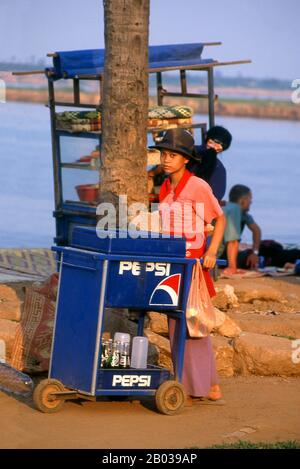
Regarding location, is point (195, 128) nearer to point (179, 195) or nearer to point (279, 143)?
point (179, 195)

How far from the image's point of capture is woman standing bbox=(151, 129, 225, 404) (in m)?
8.17

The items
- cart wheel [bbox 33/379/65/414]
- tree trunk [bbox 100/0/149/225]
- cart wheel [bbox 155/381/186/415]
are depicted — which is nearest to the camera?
cart wheel [bbox 33/379/65/414]

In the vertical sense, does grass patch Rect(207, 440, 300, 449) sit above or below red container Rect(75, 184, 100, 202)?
below

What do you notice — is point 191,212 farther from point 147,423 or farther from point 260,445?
point 260,445

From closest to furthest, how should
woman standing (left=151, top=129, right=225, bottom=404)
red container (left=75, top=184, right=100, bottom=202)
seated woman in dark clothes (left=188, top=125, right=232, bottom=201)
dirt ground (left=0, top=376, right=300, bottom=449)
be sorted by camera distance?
dirt ground (left=0, top=376, right=300, bottom=449), woman standing (left=151, top=129, right=225, bottom=404), seated woman in dark clothes (left=188, top=125, right=232, bottom=201), red container (left=75, top=184, right=100, bottom=202)

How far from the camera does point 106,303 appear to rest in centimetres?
765

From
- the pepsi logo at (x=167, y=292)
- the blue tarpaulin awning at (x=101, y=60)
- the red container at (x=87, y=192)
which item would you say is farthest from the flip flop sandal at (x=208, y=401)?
the blue tarpaulin awning at (x=101, y=60)

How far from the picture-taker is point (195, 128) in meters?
13.3

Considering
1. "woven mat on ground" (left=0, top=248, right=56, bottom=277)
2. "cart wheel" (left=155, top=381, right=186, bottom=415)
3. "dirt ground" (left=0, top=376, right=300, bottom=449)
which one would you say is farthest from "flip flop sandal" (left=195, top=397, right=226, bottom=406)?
"woven mat on ground" (left=0, top=248, right=56, bottom=277)

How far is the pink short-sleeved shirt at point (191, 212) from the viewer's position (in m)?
8.23

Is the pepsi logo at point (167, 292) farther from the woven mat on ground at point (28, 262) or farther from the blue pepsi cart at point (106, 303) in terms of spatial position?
the woven mat on ground at point (28, 262)

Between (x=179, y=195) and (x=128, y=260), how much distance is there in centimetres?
78

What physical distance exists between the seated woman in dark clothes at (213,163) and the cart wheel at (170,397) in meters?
3.98

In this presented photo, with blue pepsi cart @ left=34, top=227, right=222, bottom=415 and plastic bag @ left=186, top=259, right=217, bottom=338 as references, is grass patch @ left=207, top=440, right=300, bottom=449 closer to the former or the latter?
blue pepsi cart @ left=34, top=227, right=222, bottom=415
